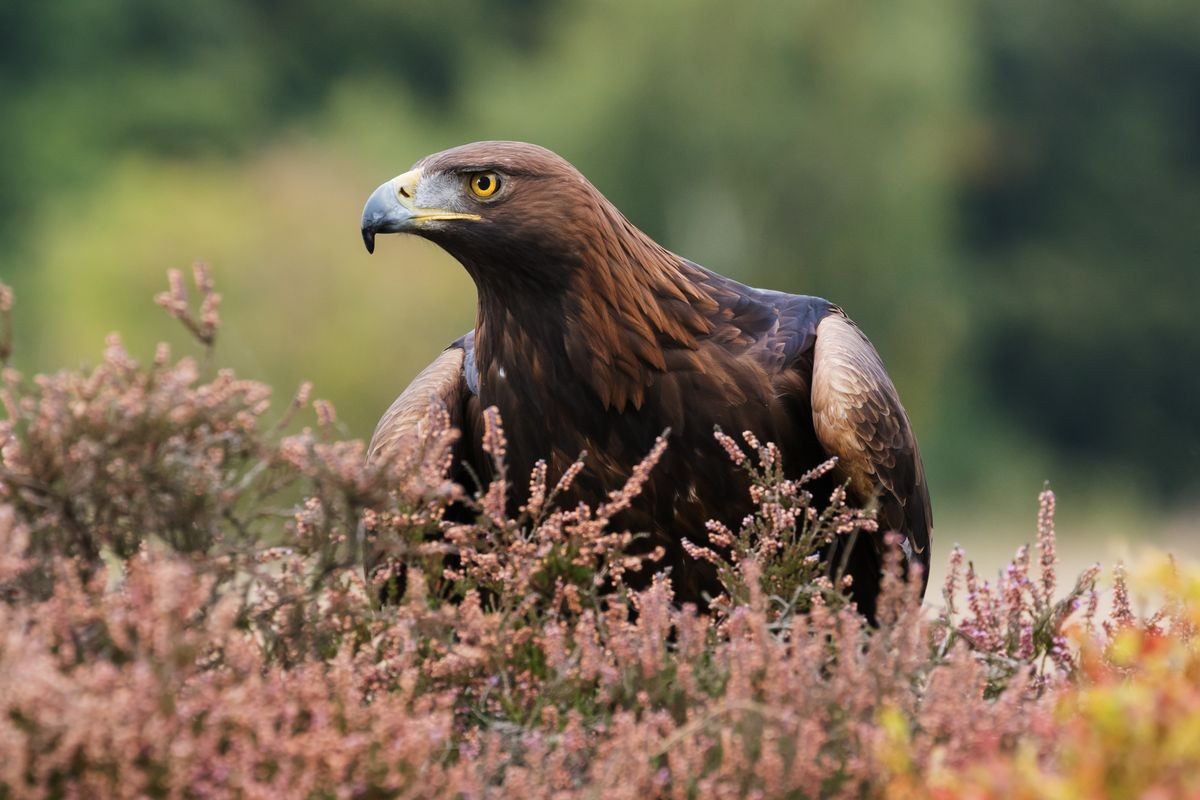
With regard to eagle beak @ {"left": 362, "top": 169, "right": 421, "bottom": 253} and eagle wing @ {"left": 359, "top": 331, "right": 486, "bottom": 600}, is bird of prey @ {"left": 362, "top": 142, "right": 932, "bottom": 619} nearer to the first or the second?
eagle beak @ {"left": 362, "top": 169, "right": 421, "bottom": 253}

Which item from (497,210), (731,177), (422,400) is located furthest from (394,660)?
(731,177)

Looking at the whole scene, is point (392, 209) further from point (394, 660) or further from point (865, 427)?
point (394, 660)

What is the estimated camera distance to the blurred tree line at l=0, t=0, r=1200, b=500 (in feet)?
108

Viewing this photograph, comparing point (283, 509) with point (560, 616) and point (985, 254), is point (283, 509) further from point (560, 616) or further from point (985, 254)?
point (985, 254)

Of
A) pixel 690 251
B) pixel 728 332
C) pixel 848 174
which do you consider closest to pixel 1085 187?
pixel 848 174

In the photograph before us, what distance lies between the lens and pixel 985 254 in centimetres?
4472

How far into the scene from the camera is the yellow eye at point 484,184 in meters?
5.34

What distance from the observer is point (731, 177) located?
3447 centimetres

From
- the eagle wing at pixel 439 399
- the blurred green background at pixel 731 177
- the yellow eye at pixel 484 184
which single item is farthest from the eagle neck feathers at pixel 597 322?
the blurred green background at pixel 731 177

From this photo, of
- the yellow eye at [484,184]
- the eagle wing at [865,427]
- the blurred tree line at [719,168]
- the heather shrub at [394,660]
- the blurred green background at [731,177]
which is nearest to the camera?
the heather shrub at [394,660]

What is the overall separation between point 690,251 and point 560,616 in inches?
1176

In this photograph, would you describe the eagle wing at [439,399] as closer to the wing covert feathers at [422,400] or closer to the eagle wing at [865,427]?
the wing covert feathers at [422,400]

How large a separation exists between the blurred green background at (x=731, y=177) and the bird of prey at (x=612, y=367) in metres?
19.9

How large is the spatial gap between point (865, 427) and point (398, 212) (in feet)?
4.92
